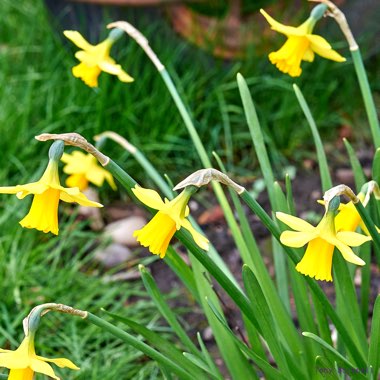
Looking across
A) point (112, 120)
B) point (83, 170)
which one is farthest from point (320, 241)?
point (112, 120)

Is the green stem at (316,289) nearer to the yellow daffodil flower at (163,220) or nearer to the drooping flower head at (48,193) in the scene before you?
the yellow daffodil flower at (163,220)

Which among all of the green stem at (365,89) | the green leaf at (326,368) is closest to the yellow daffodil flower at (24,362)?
the green leaf at (326,368)

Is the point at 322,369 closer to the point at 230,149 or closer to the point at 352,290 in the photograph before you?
the point at 352,290

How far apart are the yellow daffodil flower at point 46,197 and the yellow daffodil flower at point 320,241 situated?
0.33m

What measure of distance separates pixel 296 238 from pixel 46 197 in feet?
1.35

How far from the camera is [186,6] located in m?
3.34

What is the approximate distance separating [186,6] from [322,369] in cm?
217

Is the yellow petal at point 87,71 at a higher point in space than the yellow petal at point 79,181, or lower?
higher

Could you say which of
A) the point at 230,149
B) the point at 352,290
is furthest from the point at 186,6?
the point at 352,290

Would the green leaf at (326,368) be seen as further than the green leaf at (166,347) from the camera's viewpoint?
No

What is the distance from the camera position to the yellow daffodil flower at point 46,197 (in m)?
1.32

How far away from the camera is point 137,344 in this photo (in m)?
1.47

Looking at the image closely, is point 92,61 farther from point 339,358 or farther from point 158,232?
point 339,358

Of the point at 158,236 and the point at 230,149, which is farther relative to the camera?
the point at 230,149
